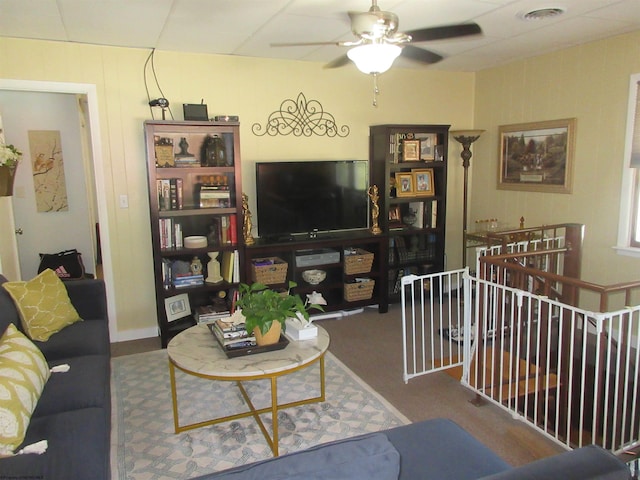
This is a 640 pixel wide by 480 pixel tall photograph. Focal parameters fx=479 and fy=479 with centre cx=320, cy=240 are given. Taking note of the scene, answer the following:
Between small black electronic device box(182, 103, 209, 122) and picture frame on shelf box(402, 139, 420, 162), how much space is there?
2021 mm


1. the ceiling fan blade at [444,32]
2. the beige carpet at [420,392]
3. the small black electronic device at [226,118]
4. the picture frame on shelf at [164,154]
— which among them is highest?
the ceiling fan blade at [444,32]

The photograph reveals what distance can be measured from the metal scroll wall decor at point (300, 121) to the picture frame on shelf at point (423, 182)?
0.90 m

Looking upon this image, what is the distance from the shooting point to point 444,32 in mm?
2496

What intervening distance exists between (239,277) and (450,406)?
6.80ft

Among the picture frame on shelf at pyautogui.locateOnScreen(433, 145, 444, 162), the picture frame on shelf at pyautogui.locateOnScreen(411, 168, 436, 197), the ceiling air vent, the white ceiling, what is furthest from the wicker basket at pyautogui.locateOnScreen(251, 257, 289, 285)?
the ceiling air vent

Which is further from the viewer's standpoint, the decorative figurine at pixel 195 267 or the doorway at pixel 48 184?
the doorway at pixel 48 184

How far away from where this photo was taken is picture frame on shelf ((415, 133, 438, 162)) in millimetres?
5055

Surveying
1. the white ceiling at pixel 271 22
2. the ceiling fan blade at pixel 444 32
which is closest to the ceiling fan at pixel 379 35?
the ceiling fan blade at pixel 444 32

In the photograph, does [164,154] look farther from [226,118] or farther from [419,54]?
[419,54]

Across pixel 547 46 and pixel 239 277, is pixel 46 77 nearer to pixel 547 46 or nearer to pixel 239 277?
pixel 239 277

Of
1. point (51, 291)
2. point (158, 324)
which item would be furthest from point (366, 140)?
point (51, 291)

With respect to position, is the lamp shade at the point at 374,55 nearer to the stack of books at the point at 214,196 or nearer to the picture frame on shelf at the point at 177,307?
the stack of books at the point at 214,196

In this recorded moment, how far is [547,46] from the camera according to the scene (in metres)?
4.18

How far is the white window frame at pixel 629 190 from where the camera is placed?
377 centimetres
